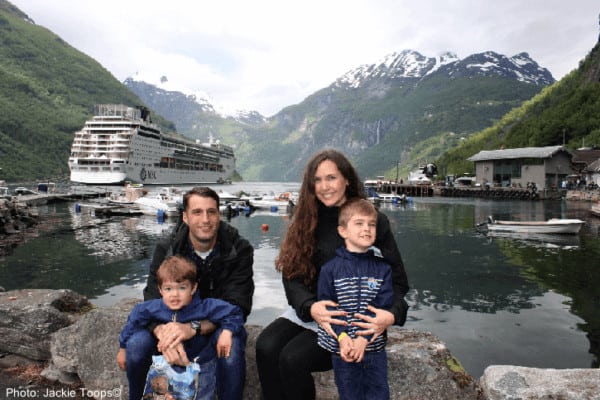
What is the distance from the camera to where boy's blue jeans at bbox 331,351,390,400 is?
102 inches

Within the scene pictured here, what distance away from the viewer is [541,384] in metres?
2.96

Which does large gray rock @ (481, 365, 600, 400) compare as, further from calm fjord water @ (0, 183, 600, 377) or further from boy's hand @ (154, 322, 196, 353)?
calm fjord water @ (0, 183, 600, 377)

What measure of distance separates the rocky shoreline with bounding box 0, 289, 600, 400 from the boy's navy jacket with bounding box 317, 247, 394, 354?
54cm

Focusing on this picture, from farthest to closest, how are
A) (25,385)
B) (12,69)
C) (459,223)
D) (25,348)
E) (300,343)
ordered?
1. (12,69)
2. (459,223)
3. (25,348)
4. (25,385)
5. (300,343)

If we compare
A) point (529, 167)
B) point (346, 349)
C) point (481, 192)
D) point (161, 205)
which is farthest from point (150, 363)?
point (529, 167)

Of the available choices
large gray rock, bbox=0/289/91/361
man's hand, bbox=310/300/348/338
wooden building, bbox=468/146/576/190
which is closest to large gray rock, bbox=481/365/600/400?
man's hand, bbox=310/300/348/338

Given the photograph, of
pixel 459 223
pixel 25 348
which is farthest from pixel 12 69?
pixel 25 348

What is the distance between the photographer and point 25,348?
418cm

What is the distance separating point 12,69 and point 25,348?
627 feet

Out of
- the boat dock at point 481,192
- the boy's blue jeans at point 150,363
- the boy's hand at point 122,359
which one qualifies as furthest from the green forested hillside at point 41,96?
the boy's blue jeans at point 150,363

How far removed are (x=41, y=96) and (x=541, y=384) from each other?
169 m

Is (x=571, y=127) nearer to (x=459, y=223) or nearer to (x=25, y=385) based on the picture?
(x=459, y=223)

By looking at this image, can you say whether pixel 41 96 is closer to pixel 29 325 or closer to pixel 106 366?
pixel 29 325

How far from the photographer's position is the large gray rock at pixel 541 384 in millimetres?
2844
